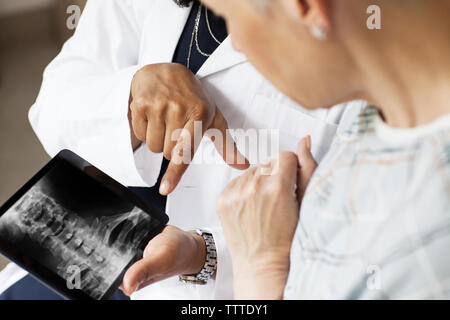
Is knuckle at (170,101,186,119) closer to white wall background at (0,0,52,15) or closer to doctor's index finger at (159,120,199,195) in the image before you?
doctor's index finger at (159,120,199,195)

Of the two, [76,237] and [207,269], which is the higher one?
[76,237]

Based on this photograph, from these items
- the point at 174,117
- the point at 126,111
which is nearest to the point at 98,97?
the point at 126,111

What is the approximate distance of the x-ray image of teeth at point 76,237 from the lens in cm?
61

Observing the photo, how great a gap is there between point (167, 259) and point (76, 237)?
4.9 inches

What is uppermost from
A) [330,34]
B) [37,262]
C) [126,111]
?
[330,34]

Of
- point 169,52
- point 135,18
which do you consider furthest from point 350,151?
point 135,18

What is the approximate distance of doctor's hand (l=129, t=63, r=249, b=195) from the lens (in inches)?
26.8

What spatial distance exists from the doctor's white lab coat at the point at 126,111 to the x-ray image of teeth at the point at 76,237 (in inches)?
5.8

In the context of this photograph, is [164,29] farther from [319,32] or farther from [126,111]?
[319,32]

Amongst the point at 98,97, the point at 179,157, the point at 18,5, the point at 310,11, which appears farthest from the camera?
the point at 18,5

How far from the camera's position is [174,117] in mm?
698

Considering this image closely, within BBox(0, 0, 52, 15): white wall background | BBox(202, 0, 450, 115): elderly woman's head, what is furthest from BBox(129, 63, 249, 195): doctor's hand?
BBox(0, 0, 52, 15): white wall background

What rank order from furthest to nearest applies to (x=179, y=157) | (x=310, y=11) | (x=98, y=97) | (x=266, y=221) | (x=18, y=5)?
(x=18, y=5), (x=98, y=97), (x=179, y=157), (x=266, y=221), (x=310, y=11)

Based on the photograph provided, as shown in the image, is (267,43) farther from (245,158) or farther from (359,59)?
(245,158)
